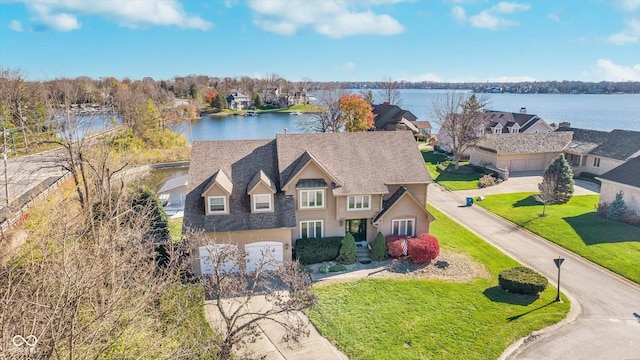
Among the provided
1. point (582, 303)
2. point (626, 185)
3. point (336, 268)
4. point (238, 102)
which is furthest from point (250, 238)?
point (238, 102)

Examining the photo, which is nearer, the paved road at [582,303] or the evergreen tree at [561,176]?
the paved road at [582,303]

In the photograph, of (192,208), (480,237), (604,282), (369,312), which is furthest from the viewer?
(480,237)

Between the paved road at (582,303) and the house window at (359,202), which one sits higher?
the house window at (359,202)

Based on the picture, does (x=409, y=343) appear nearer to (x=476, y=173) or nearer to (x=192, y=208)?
(x=192, y=208)

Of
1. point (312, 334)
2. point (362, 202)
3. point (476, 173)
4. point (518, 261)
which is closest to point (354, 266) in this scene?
point (362, 202)

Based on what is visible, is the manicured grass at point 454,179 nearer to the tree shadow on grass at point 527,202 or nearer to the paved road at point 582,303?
the tree shadow on grass at point 527,202

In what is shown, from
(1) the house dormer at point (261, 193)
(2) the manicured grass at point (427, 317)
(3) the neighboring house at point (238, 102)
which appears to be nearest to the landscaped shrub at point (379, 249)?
(2) the manicured grass at point (427, 317)

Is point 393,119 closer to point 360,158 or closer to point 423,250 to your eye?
point 360,158
